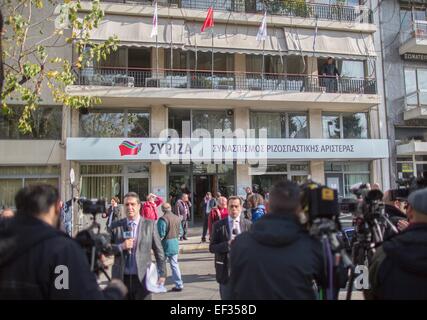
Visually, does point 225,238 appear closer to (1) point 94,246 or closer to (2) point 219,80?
(1) point 94,246

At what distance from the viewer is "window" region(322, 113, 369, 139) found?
62.9 ft

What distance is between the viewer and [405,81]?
65.2ft

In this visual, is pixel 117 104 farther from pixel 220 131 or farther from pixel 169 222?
pixel 169 222

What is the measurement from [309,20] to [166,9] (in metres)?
6.86

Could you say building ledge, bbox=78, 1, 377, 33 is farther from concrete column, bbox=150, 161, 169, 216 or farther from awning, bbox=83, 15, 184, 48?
concrete column, bbox=150, 161, 169, 216

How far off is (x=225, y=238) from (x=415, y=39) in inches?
721

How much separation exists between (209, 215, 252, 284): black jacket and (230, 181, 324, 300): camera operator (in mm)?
2508

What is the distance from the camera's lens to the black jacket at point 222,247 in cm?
506

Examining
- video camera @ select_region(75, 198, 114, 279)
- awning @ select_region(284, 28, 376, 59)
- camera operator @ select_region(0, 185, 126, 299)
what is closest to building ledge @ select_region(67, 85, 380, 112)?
A: awning @ select_region(284, 28, 376, 59)

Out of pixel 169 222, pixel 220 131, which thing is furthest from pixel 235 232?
pixel 220 131

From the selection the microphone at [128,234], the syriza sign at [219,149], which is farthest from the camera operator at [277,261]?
the syriza sign at [219,149]

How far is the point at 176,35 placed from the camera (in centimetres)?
1655

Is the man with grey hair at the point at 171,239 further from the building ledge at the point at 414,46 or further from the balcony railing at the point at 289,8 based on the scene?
the building ledge at the point at 414,46
